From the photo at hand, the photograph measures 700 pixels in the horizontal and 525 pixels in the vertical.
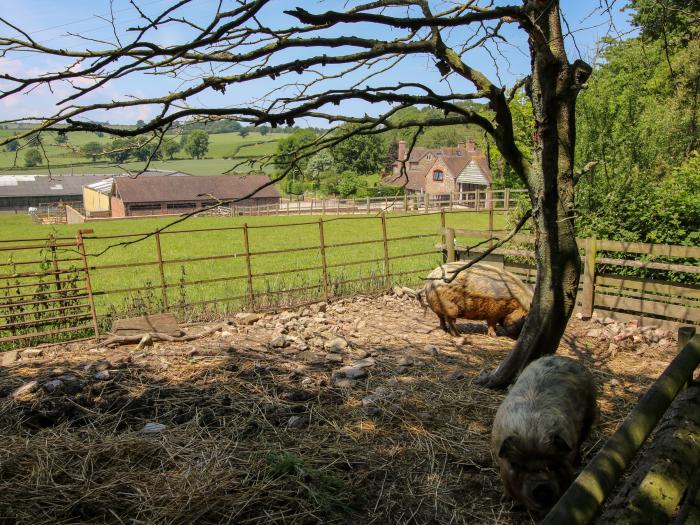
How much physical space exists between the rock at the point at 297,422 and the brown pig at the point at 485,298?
354 centimetres

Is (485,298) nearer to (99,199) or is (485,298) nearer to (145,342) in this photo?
(145,342)

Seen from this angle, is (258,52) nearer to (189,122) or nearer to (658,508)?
(189,122)

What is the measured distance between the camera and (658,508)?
6.28 ft

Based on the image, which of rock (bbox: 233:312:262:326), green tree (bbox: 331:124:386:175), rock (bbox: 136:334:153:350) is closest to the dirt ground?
rock (bbox: 136:334:153:350)

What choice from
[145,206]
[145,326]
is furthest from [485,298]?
[145,206]

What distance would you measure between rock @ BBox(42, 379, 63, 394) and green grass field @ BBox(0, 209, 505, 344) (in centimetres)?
136

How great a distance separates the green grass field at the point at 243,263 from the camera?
1024cm

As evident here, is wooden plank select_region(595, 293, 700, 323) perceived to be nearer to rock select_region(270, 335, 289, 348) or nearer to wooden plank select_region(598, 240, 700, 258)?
wooden plank select_region(598, 240, 700, 258)

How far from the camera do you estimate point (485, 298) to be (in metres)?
8.00

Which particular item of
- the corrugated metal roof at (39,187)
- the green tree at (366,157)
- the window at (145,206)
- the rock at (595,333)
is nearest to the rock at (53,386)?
the rock at (595,333)

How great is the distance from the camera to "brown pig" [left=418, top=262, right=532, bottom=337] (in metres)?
7.99

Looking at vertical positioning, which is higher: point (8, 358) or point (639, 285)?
point (639, 285)

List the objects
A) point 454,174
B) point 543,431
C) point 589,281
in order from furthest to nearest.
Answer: point 454,174
point 589,281
point 543,431

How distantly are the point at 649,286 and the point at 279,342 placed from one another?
5.63 metres
